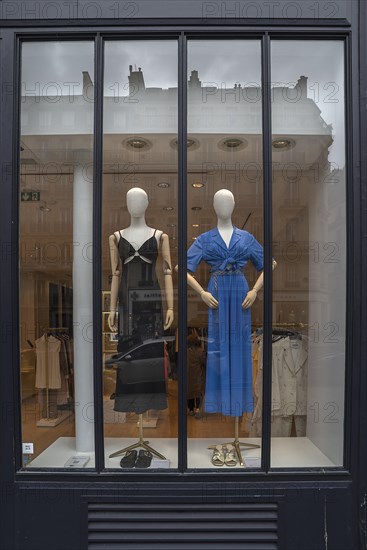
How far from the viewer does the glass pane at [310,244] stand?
3533 millimetres

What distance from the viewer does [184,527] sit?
3227 mm

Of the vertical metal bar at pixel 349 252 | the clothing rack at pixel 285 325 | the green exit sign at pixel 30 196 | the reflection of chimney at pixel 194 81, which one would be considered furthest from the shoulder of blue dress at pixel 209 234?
the green exit sign at pixel 30 196

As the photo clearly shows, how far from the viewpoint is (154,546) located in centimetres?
323

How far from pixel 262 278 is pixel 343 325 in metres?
0.77

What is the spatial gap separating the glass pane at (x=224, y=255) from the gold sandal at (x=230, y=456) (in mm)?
11

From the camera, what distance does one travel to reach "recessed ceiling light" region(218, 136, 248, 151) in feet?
12.2

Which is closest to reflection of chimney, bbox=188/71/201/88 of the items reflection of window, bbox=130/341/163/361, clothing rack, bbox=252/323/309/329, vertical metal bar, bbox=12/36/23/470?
vertical metal bar, bbox=12/36/23/470

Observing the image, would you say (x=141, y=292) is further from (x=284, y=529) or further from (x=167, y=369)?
(x=284, y=529)

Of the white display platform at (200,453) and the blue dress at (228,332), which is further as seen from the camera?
the blue dress at (228,332)

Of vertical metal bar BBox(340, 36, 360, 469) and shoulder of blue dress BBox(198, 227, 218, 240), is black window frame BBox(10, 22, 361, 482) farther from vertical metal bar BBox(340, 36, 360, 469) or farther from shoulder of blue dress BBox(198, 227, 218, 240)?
shoulder of blue dress BBox(198, 227, 218, 240)

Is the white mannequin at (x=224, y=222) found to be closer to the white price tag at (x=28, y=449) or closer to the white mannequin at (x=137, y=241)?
the white mannequin at (x=137, y=241)

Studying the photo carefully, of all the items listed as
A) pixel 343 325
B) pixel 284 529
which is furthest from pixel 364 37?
pixel 284 529

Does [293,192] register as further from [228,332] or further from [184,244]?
[228,332]

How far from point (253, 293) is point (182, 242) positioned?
0.76 metres
